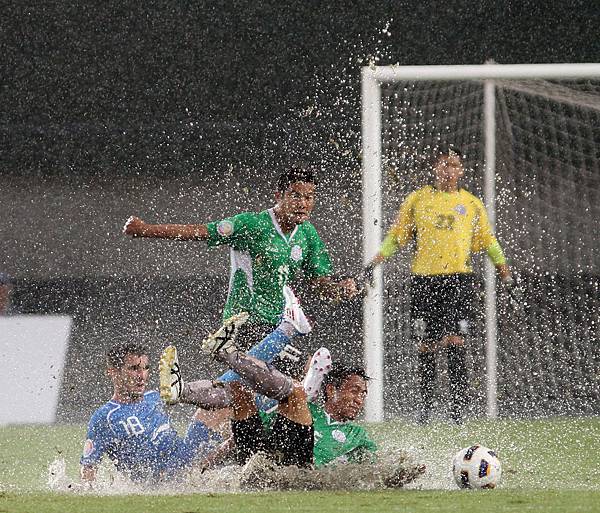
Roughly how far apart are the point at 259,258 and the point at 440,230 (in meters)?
2.42

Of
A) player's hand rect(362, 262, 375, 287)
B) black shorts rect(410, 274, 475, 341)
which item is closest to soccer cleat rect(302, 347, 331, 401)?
player's hand rect(362, 262, 375, 287)

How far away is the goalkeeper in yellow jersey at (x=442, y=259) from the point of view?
9.49 m

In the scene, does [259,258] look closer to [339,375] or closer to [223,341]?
[339,375]

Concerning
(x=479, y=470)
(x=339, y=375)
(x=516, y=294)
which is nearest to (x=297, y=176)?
(x=339, y=375)

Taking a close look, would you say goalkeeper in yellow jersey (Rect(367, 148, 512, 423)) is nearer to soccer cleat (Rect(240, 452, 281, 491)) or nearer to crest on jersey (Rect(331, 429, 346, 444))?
crest on jersey (Rect(331, 429, 346, 444))

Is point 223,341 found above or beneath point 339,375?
above

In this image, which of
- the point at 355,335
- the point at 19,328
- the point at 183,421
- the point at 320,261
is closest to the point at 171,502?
the point at 320,261

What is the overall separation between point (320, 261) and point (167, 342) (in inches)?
205

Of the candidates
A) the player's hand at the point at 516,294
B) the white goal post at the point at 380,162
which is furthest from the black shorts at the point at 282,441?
the player's hand at the point at 516,294

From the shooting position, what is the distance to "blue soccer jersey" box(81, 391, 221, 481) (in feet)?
22.0

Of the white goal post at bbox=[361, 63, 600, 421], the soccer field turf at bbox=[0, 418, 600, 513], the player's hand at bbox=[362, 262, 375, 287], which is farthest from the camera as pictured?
the white goal post at bbox=[361, 63, 600, 421]

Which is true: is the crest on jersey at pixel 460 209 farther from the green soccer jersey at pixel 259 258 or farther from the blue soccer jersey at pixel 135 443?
the blue soccer jersey at pixel 135 443

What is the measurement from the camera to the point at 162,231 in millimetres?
7035

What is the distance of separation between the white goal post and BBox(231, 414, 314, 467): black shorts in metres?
3.87
